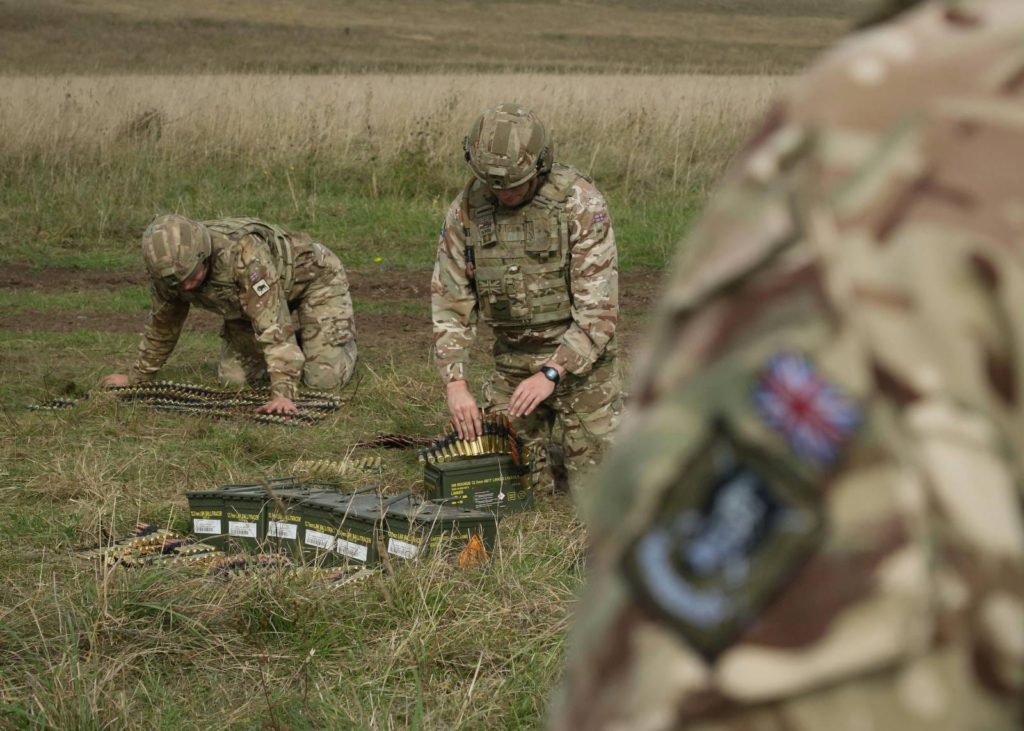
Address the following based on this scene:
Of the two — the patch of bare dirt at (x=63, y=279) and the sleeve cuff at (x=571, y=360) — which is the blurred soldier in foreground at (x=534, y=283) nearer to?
the sleeve cuff at (x=571, y=360)

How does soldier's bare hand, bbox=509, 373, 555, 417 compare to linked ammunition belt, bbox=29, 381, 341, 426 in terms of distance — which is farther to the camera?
linked ammunition belt, bbox=29, 381, 341, 426

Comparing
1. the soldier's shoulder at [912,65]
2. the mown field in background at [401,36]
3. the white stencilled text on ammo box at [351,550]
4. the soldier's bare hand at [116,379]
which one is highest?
the soldier's shoulder at [912,65]

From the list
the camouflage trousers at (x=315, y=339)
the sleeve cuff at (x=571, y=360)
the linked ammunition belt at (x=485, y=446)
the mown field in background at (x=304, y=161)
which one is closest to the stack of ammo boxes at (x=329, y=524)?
the linked ammunition belt at (x=485, y=446)

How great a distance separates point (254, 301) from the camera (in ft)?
27.5

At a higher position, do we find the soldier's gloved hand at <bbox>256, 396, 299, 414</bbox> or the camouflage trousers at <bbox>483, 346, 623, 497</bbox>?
the camouflage trousers at <bbox>483, 346, 623, 497</bbox>

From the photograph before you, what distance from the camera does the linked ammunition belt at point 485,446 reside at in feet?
20.6

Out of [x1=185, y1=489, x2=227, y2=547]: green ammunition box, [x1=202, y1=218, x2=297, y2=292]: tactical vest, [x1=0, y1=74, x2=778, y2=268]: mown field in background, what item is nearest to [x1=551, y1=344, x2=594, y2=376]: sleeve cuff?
[x1=185, y1=489, x2=227, y2=547]: green ammunition box

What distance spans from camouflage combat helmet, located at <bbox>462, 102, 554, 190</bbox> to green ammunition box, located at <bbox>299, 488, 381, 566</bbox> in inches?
67.4

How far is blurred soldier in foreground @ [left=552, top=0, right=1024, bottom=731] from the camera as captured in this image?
80 centimetres

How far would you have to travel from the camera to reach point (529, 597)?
175 inches

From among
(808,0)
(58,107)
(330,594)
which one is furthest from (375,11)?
(330,594)

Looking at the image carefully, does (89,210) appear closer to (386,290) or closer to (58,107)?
(58,107)

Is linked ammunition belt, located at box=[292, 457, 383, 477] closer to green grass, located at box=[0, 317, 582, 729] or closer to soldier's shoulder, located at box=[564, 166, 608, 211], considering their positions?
green grass, located at box=[0, 317, 582, 729]

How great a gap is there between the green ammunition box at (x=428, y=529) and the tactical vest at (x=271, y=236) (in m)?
3.76
